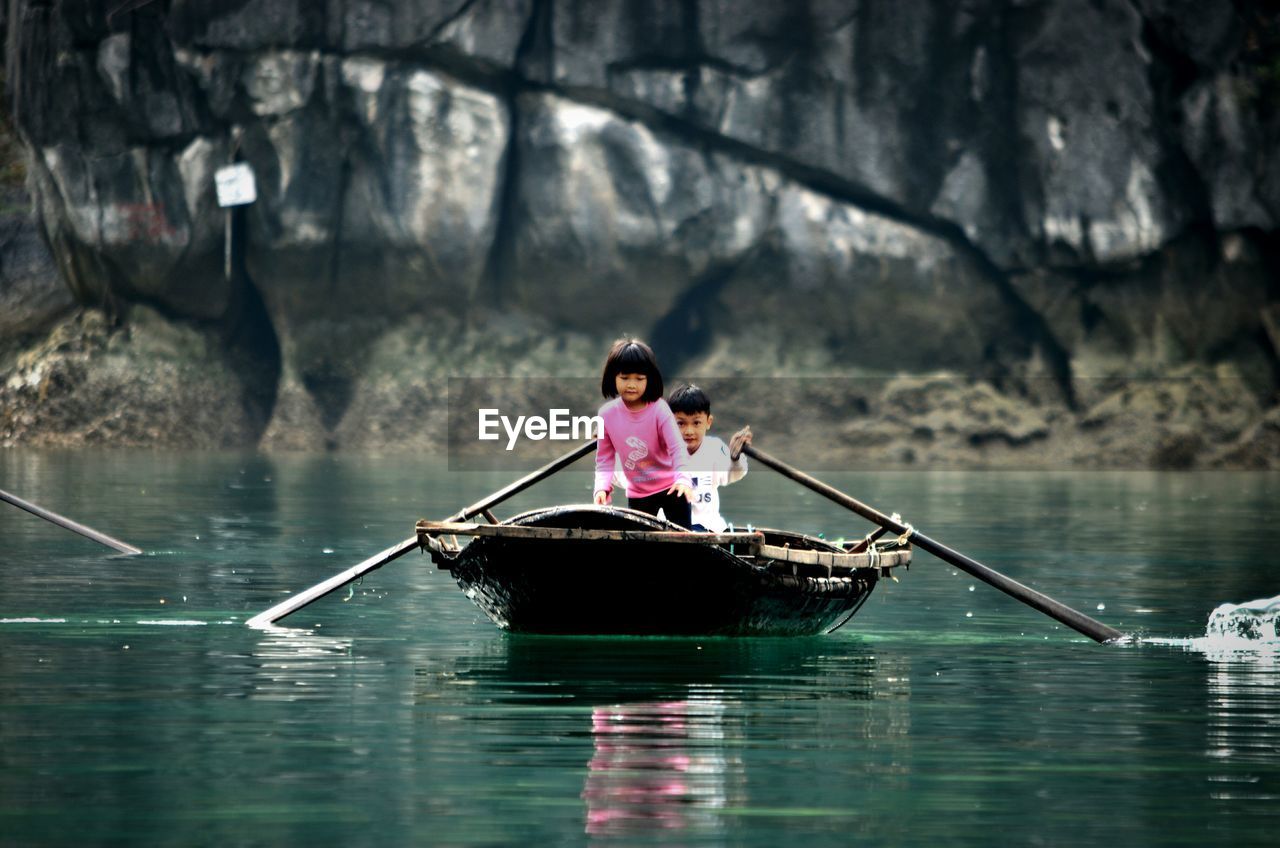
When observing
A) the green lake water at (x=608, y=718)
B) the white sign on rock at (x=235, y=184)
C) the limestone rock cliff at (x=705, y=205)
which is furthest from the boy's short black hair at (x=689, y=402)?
the white sign on rock at (x=235, y=184)

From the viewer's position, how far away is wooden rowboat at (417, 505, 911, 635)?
8586mm

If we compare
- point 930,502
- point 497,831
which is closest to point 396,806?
point 497,831

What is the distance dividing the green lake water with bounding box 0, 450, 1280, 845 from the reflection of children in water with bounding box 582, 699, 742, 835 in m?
0.02

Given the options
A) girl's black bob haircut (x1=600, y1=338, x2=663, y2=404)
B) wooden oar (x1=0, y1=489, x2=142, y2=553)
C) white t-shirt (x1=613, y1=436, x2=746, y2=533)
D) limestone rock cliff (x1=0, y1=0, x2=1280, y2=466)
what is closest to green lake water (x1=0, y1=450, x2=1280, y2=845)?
wooden oar (x1=0, y1=489, x2=142, y2=553)

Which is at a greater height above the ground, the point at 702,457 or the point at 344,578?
the point at 702,457

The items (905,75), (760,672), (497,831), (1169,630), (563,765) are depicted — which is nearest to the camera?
(497,831)

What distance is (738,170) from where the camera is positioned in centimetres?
3656

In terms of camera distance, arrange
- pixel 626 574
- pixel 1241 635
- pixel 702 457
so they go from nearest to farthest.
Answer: pixel 626 574 → pixel 1241 635 → pixel 702 457

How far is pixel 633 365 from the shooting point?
895 centimetres

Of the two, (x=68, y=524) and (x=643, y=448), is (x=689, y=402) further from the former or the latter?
(x=68, y=524)

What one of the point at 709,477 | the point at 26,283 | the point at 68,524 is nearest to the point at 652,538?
the point at 709,477

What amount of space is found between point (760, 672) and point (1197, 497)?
59.1 feet

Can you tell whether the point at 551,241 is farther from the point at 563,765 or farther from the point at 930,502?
the point at 563,765

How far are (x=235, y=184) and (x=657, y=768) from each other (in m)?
32.8
